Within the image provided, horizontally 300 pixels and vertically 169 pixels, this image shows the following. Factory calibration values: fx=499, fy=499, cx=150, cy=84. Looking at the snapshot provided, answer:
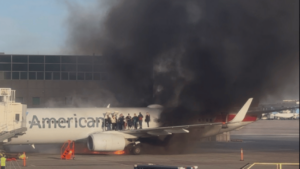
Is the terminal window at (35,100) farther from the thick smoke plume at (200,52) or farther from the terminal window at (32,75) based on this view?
the thick smoke plume at (200,52)

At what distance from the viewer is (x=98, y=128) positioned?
35.6 metres

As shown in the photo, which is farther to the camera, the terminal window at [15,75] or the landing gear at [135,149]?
the terminal window at [15,75]

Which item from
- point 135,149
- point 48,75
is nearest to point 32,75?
point 48,75

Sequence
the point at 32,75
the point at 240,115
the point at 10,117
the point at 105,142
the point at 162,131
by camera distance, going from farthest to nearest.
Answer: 1. the point at 32,75
2. the point at 162,131
3. the point at 240,115
4. the point at 105,142
5. the point at 10,117

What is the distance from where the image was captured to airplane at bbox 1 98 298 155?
33.4 metres

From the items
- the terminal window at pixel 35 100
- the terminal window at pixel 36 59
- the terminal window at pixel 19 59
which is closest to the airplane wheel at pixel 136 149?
the terminal window at pixel 35 100

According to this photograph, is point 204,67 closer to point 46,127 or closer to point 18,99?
point 46,127

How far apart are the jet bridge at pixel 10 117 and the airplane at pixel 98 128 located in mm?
2875

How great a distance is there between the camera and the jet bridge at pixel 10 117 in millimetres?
28848

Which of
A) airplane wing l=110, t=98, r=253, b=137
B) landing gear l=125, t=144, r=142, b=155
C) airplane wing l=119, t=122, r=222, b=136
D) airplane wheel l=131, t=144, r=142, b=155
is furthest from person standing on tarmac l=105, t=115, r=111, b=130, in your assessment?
airplane wheel l=131, t=144, r=142, b=155

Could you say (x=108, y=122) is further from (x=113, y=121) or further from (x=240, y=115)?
(x=240, y=115)

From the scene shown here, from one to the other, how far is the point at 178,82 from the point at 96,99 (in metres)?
14.4

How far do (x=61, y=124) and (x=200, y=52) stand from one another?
10868 millimetres

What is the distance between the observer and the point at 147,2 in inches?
1236
